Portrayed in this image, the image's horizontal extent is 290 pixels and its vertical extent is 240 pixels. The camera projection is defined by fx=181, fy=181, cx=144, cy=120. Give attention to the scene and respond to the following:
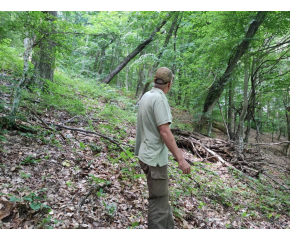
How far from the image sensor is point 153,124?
205 cm

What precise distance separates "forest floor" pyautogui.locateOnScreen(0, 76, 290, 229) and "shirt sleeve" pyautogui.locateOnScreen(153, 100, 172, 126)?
134 cm

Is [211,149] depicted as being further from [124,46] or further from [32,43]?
[124,46]

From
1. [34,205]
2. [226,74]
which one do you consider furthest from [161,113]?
[226,74]

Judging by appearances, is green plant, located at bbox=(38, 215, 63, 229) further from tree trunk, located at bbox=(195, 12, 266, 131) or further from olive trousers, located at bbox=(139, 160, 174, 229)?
tree trunk, located at bbox=(195, 12, 266, 131)

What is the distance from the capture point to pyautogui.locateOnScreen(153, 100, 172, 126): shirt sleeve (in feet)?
6.39

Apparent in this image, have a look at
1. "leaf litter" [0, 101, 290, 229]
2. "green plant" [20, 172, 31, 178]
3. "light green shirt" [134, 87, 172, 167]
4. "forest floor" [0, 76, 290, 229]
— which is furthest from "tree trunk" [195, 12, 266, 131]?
"green plant" [20, 172, 31, 178]

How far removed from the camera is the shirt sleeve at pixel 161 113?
195 centimetres

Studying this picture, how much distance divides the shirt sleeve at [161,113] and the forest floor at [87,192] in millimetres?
1345

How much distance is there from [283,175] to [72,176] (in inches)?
318

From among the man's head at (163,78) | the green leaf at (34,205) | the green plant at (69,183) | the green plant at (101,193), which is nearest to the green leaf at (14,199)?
the green leaf at (34,205)

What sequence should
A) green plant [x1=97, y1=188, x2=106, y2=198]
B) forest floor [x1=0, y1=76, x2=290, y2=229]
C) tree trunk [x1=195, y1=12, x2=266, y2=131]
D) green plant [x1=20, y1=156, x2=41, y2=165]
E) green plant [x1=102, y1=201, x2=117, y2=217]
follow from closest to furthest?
forest floor [x1=0, y1=76, x2=290, y2=229]
green plant [x1=102, y1=201, x2=117, y2=217]
green plant [x1=97, y1=188, x2=106, y2=198]
green plant [x1=20, y1=156, x2=41, y2=165]
tree trunk [x1=195, y1=12, x2=266, y2=131]

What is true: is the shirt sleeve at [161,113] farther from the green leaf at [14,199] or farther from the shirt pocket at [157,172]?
the green leaf at [14,199]

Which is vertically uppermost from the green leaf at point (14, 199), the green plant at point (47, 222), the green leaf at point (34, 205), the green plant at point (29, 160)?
the green plant at point (29, 160)
